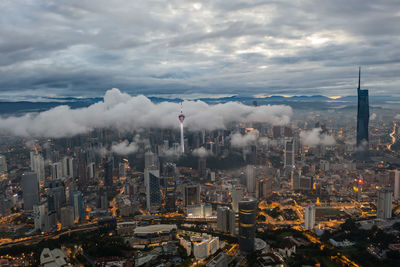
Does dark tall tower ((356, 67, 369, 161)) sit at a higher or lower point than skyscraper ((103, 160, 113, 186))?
higher

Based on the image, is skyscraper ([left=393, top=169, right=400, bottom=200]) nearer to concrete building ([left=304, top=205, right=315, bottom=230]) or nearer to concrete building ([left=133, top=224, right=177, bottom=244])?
concrete building ([left=304, top=205, right=315, bottom=230])

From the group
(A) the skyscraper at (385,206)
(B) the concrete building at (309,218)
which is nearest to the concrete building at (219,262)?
(B) the concrete building at (309,218)

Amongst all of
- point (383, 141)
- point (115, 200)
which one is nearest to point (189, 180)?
point (115, 200)

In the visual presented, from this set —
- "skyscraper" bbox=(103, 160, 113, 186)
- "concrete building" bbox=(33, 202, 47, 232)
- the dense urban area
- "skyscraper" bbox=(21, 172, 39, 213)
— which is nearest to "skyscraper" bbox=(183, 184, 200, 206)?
the dense urban area

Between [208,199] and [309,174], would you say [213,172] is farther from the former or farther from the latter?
[309,174]

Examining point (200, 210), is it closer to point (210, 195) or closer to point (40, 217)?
point (210, 195)

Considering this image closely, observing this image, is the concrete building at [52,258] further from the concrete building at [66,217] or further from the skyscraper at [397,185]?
the skyscraper at [397,185]

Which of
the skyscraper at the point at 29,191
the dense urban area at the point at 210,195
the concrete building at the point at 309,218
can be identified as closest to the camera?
the dense urban area at the point at 210,195
